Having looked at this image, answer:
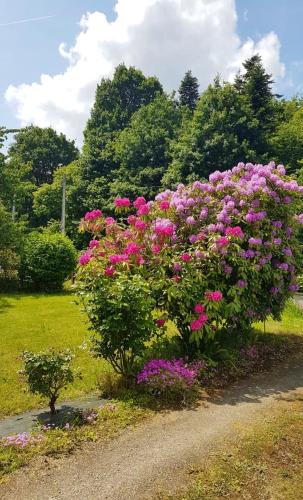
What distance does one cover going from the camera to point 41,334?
9875 mm

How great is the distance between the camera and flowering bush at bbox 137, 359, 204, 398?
5945mm

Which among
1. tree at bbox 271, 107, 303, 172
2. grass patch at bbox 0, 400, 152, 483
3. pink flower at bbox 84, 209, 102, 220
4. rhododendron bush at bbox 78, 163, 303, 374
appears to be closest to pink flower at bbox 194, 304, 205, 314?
rhododendron bush at bbox 78, 163, 303, 374

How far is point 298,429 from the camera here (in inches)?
198

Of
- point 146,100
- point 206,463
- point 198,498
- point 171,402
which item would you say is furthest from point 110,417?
point 146,100

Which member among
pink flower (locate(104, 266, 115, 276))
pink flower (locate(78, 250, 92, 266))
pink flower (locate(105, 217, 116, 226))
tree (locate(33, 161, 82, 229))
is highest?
tree (locate(33, 161, 82, 229))

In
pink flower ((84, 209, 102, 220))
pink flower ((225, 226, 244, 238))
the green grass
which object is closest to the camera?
the green grass

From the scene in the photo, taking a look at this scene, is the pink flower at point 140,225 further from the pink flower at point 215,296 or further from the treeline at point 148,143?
the treeline at point 148,143

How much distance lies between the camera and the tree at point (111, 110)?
37.3 metres

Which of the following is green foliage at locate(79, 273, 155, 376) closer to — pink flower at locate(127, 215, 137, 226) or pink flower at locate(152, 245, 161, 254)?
pink flower at locate(152, 245, 161, 254)

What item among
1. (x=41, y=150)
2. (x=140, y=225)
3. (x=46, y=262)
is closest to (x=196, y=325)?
(x=140, y=225)

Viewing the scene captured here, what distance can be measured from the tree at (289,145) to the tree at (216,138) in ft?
8.33

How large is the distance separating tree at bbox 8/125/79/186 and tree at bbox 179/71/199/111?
14674 millimetres

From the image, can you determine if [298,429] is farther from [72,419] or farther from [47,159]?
[47,159]

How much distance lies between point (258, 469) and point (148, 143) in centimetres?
3299
